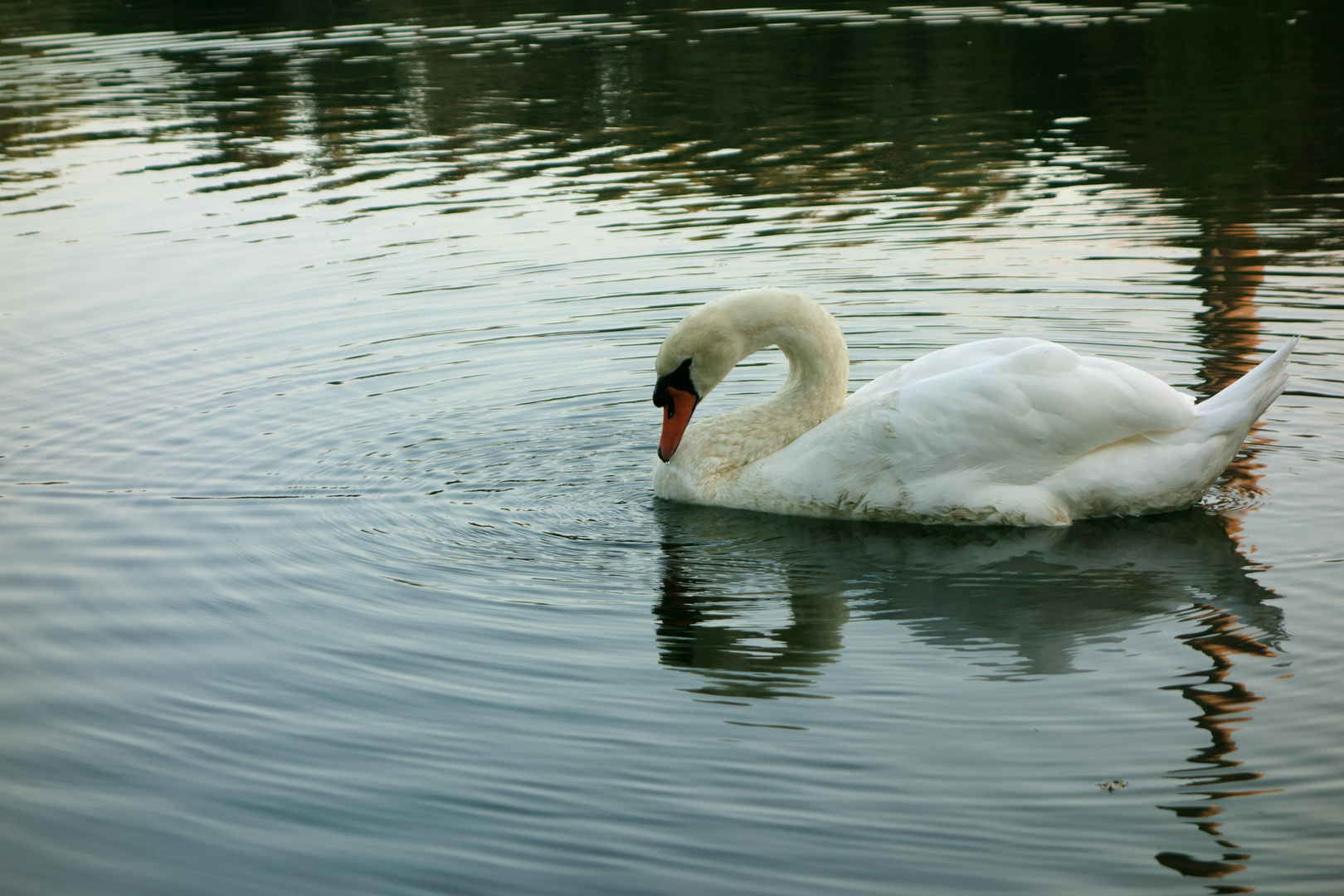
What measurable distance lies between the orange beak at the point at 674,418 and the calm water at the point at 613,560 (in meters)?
0.41

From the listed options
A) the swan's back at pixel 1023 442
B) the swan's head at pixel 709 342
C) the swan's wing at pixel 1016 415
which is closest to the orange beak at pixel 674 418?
the swan's head at pixel 709 342

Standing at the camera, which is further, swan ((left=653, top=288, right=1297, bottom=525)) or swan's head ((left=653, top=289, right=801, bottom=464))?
swan's head ((left=653, top=289, right=801, bottom=464))

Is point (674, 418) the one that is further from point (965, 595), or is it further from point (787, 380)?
point (965, 595)

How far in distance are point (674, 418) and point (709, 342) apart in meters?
0.48

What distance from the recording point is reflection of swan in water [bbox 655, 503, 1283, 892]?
228 inches

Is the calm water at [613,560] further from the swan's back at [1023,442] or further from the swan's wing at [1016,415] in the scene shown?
the swan's wing at [1016,415]

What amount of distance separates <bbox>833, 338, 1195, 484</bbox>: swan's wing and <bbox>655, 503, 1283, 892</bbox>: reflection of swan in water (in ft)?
1.28

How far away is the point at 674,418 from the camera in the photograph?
8.14 metres

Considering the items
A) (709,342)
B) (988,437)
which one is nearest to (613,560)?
(709,342)

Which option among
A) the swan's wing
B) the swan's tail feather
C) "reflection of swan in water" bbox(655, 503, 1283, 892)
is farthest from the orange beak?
the swan's tail feather

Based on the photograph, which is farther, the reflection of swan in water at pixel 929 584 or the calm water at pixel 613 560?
the reflection of swan in water at pixel 929 584

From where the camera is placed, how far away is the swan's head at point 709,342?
7996mm

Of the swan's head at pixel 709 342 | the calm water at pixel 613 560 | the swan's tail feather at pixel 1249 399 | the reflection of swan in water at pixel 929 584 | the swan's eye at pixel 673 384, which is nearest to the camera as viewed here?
the calm water at pixel 613 560

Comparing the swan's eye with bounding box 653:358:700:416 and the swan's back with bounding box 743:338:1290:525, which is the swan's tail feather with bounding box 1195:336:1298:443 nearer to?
the swan's back with bounding box 743:338:1290:525
